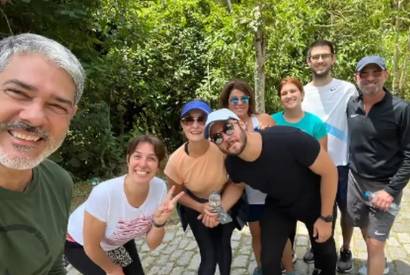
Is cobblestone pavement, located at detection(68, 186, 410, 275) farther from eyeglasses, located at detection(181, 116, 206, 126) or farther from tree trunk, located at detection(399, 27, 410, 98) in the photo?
tree trunk, located at detection(399, 27, 410, 98)

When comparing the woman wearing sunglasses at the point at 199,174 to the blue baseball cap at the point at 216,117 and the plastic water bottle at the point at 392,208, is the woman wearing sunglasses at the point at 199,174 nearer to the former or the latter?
the blue baseball cap at the point at 216,117

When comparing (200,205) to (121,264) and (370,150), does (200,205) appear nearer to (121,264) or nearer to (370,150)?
(121,264)

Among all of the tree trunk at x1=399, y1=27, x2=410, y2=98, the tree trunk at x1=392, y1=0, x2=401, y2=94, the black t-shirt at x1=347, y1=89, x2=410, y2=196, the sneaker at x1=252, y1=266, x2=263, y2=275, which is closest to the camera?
the black t-shirt at x1=347, y1=89, x2=410, y2=196

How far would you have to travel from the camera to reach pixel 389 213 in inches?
149

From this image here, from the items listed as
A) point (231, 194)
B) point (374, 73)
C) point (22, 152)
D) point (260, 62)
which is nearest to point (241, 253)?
point (231, 194)

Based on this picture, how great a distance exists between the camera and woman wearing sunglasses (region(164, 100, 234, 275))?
3717mm

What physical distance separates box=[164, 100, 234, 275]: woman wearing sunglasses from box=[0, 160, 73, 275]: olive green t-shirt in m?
1.73

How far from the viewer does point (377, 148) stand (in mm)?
3754

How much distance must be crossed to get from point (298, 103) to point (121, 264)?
6.69 feet

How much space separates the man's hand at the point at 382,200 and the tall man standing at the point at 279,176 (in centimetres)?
46

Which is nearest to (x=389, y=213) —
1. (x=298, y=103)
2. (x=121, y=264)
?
(x=298, y=103)

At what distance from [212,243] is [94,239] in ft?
3.63

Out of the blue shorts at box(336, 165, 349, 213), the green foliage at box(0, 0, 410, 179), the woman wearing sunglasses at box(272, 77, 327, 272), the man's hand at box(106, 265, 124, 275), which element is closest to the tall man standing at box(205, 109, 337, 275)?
the woman wearing sunglasses at box(272, 77, 327, 272)

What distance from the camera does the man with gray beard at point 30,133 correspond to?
5.36 feet
